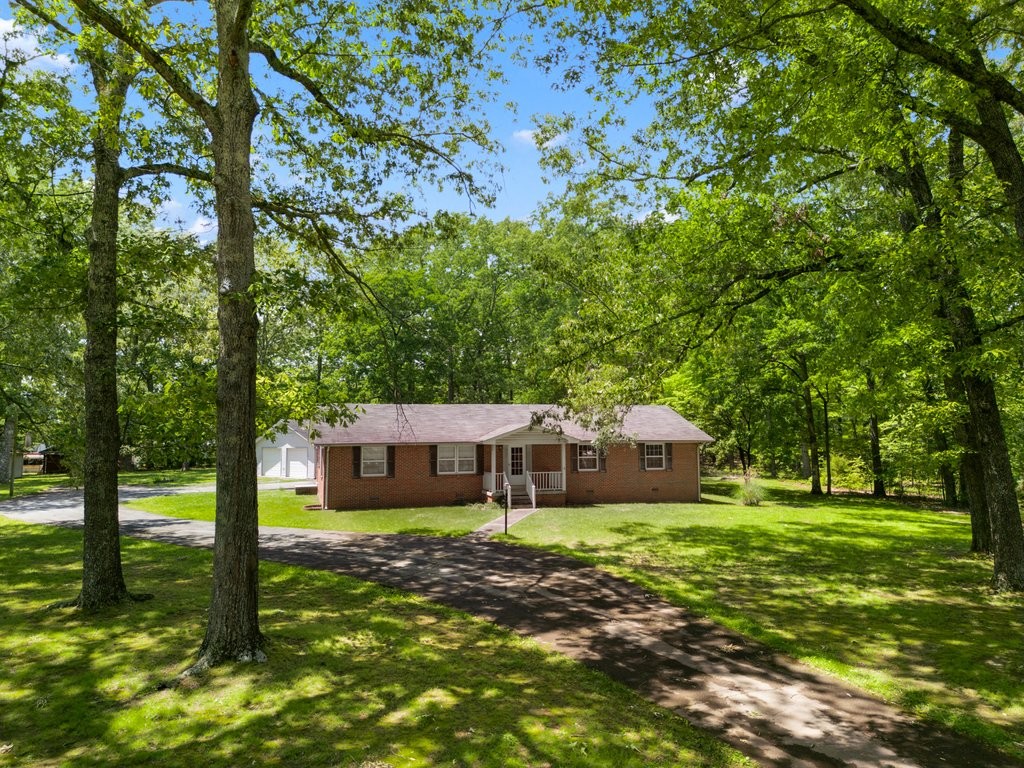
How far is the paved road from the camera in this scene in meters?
5.36

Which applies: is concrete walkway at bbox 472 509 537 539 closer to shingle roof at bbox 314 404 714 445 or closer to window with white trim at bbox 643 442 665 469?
shingle roof at bbox 314 404 714 445

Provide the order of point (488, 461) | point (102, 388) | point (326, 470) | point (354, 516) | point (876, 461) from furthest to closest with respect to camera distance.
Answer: point (876, 461)
point (488, 461)
point (326, 470)
point (354, 516)
point (102, 388)

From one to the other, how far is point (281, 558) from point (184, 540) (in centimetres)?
441

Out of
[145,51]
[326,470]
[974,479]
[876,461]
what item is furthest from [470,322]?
[145,51]

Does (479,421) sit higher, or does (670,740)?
(479,421)

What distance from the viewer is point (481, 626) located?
345 inches

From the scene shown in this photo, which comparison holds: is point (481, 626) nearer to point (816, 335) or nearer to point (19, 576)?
point (19, 576)

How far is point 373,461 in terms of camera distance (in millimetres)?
23875

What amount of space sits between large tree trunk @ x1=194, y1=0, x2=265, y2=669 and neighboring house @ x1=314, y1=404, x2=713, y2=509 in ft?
51.0

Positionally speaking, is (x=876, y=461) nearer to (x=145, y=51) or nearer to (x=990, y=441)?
(x=990, y=441)

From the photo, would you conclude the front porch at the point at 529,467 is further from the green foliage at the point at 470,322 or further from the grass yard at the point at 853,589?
the green foliage at the point at 470,322

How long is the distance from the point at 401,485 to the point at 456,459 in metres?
2.58

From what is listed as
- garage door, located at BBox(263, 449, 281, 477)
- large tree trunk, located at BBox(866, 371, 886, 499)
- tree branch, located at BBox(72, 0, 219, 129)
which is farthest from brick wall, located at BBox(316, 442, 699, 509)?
garage door, located at BBox(263, 449, 281, 477)

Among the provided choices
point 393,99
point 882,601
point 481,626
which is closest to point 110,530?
point 481,626
